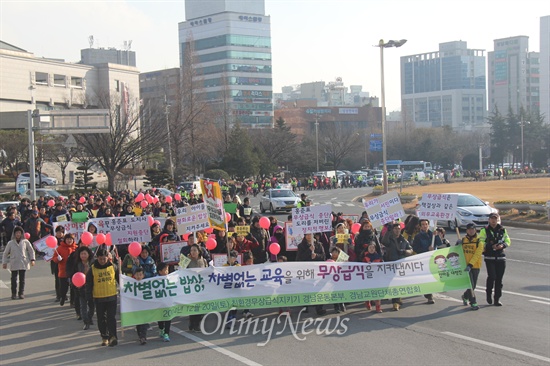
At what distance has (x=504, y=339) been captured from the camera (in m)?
10.1

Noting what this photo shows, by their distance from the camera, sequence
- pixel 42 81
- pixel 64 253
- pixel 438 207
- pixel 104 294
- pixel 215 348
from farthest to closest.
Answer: pixel 42 81
pixel 438 207
pixel 64 253
pixel 104 294
pixel 215 348

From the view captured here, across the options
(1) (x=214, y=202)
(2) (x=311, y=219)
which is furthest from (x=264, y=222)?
(1) (x=214, y=202)

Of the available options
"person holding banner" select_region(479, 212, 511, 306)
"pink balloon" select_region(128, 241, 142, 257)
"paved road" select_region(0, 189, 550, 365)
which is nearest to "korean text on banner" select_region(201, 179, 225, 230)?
"pink balloon" select_region(128, 241, 142, 257)

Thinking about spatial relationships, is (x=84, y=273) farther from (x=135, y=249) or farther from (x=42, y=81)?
(x=42, y=81)

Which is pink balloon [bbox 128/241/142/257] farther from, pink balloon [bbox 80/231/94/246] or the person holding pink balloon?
pink balloon [bbox 80/231/94/246]

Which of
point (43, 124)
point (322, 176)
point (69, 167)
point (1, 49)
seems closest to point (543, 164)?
point (322, 176)

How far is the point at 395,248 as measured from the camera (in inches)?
481

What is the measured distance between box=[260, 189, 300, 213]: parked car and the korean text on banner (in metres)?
22.3

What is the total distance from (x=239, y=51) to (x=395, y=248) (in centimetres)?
12318

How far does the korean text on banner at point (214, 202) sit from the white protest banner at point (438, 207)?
448cm

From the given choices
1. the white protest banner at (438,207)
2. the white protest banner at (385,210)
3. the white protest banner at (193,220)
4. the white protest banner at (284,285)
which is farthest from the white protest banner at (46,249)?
the white protest banner at (438,207)

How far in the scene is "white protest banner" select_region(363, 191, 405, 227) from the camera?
1369 cm

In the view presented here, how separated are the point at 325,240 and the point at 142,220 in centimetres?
402

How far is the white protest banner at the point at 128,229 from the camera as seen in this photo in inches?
552
